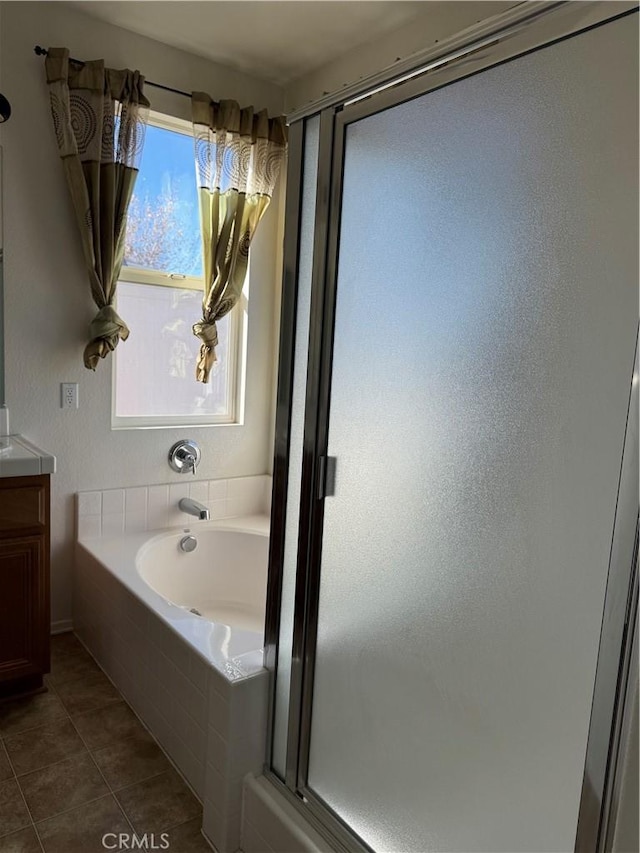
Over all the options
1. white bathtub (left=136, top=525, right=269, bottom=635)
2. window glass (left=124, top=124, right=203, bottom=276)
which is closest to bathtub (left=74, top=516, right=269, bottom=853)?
white bathtub (left=136, top=525, right=269, bottom=635)

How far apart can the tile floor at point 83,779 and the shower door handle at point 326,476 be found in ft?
3.47

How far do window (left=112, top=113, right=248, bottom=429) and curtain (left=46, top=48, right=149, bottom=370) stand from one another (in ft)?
0.66

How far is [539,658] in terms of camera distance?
1.01m

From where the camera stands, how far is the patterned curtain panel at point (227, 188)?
289cm

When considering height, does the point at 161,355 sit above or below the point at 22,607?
above

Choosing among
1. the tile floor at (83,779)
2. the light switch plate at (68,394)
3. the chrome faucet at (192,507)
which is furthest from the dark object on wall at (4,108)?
the tile floor at (83,779)

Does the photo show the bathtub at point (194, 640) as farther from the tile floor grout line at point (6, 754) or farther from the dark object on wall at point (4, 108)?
the dark object on wall at point (4, 108)

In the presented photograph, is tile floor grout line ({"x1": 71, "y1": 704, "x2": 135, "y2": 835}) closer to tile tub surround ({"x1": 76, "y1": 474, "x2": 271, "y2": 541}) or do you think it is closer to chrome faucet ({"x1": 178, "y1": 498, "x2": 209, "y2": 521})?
tile tub surround ({"x1": 76, "y1": 474, "x2": 271, "y2": 541})

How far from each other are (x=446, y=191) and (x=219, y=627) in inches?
57.9

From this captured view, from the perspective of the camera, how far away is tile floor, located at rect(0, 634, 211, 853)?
1.71m

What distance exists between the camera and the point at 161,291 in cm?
299

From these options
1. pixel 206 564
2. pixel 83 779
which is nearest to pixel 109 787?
pixel 83 779

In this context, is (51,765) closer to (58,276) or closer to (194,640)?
(194,640)

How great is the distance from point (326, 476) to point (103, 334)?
157cm
